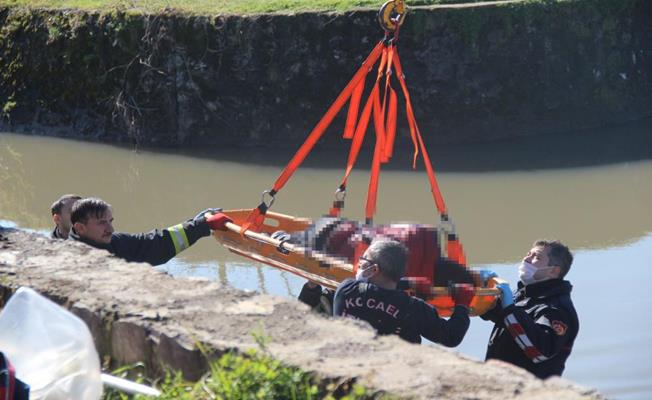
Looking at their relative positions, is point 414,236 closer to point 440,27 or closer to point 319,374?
point 319,374

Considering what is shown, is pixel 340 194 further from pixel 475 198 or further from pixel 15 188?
pixel 15 188

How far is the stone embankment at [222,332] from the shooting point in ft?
10.6

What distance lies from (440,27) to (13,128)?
5.88 m

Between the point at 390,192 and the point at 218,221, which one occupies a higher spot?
the point at 390,192

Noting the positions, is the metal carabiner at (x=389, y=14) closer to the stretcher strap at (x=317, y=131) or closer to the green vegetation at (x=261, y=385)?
the stretcher strap at (x=317, y=131)

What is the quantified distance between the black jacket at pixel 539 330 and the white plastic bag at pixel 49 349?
240 centimetres

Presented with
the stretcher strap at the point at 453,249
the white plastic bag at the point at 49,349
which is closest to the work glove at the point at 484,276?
the stretcher strap at the point at 453,249

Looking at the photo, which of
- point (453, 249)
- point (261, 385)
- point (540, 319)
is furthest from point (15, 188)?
point (261, 385)

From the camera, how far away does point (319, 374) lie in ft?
10.9

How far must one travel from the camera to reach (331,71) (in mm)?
13297

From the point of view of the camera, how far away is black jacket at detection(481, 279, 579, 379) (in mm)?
5172

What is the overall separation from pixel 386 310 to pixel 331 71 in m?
8.79

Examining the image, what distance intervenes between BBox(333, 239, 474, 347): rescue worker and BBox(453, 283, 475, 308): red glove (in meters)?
0.86

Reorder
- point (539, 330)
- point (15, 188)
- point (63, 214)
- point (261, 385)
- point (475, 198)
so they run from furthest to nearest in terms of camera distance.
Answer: point (15, 188)
point (475, 198)
point (63, 214)
point (539, 330)
point (261, 385)
